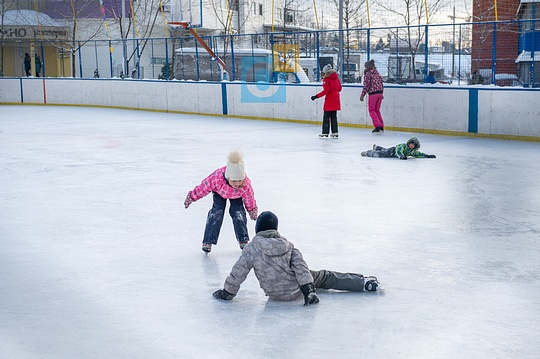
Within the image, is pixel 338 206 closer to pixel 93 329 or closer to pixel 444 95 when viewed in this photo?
pixel 93 329

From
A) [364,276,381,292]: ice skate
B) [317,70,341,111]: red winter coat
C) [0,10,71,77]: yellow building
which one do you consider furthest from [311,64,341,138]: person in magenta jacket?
[0,10,71,77]: yellow building

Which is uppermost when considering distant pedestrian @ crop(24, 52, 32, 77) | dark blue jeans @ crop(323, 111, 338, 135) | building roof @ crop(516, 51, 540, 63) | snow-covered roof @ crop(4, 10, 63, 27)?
snow-covered roof @ crop(4, 10, 63, 27)

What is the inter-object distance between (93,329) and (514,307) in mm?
2637

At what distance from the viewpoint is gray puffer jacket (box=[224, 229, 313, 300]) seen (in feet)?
16.4

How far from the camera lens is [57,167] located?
12188 millimetres

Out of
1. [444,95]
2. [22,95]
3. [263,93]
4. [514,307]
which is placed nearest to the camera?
[514,307]

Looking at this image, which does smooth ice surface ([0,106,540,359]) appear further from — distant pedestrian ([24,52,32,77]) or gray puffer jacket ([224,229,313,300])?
distant pedestrian ([24,52,32,77])

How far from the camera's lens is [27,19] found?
39781 millimetres

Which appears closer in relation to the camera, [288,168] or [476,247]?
[476,247]

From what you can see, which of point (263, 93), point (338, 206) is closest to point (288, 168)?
point (338, 206)

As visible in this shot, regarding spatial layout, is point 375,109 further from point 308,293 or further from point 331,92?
point 308,293

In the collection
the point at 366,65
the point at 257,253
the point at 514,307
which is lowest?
the point at 514,307

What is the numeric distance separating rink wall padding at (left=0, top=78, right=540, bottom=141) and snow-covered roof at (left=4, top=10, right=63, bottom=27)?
9.40 metres

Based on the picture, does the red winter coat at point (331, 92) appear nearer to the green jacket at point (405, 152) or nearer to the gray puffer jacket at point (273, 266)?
the green jacket at point (405, 152)
